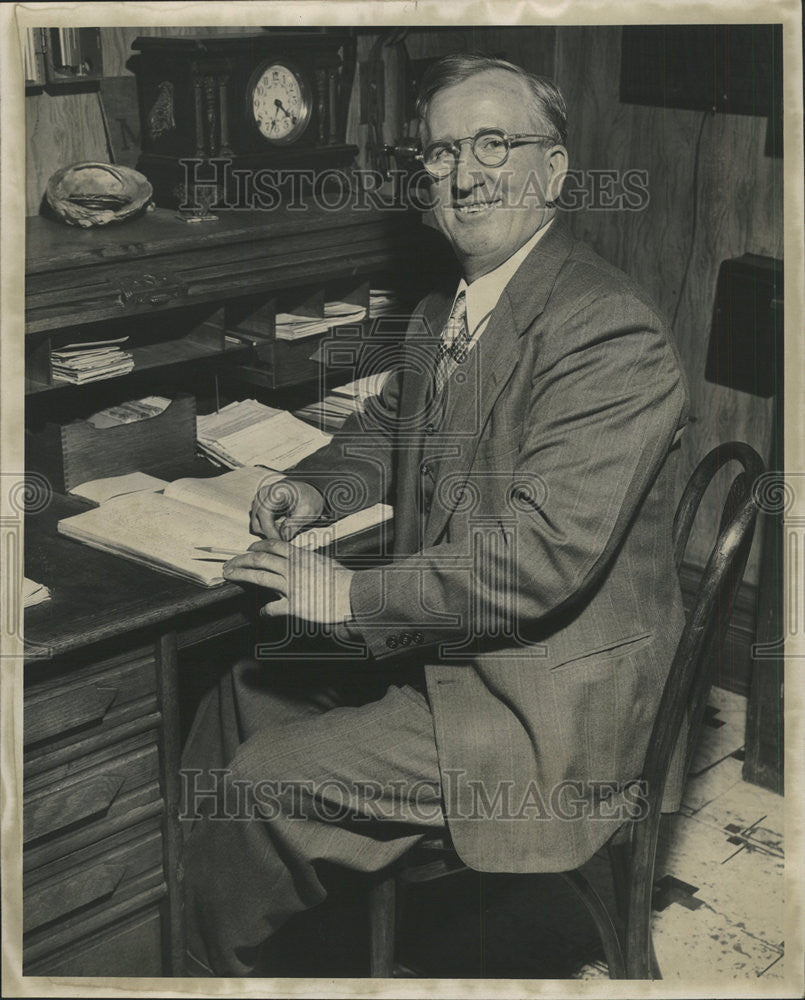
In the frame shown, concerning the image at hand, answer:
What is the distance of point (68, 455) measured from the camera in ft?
9.59

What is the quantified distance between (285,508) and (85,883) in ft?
2.72

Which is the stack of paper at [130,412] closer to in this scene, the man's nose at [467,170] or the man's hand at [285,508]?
the man's hand at [285,508]

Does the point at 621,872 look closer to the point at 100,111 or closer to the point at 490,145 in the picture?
the point at 490,145

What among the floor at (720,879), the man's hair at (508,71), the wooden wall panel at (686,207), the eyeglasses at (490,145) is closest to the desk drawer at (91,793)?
the floor at (720,879)

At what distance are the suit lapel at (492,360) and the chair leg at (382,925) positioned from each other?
653mm

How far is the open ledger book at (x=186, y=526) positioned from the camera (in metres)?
2.51

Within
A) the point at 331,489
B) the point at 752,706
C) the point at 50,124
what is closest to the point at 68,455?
the point at 331,489

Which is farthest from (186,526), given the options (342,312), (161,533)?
(342,312)

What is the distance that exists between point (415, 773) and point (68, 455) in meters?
1.14

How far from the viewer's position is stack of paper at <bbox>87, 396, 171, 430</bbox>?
9.95 ft

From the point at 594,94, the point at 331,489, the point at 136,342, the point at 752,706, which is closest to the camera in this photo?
the point at 331,489

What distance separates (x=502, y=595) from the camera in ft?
7.34

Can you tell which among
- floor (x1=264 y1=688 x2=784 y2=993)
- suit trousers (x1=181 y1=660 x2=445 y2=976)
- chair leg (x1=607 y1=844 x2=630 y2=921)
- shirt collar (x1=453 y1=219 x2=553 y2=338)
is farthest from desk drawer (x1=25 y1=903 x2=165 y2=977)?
shirt collar (x1=453 y1=219 x2=553 y2=338)

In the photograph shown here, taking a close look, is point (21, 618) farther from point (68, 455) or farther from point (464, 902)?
point (464, 902)
